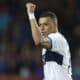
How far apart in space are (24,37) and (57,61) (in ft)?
17.6

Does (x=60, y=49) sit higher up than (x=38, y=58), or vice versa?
(x=60, y=49)

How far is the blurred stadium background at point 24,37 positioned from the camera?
37.0ft

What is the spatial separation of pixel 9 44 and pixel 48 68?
533 centimetres

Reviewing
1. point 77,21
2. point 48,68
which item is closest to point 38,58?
point 77,21

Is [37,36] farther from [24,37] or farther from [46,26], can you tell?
[24,37]

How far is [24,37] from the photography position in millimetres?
Result: 12062

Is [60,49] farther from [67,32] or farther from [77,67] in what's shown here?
[67,32]

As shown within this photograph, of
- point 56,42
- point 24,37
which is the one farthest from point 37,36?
point 24,37

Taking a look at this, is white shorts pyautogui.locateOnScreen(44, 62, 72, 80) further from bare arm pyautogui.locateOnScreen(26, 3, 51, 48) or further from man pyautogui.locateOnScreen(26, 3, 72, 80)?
bare arm pyautogui.locateOnScreen(26, 3, 51, 48)

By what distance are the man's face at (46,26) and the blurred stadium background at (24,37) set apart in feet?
13.4

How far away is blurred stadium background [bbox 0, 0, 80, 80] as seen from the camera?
11281 mm

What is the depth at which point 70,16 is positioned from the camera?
12789 mm

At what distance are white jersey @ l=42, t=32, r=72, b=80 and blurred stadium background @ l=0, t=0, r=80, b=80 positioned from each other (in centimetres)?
393

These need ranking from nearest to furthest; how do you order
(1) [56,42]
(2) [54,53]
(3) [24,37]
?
(1) [56,42]
(2) [54,53]
(3) [24,37]
